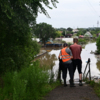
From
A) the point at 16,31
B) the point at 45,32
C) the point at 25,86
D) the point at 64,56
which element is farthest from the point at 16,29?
the point at 45,32

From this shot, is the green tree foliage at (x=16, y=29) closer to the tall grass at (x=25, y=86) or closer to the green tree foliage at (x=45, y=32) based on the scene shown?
the tall grass at (x=25, y=86)

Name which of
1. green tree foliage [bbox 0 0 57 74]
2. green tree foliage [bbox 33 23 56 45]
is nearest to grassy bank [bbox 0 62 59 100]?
green tree foliage [bbox 0 0 57 74]

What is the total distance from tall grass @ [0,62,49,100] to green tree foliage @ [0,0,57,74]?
2230 mm

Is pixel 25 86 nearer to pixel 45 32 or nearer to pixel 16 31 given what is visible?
pixel 16 31

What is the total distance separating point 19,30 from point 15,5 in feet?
2.99

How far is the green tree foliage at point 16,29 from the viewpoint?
6.56 m

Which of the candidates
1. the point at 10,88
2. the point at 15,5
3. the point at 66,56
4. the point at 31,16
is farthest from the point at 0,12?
the point at 10,88

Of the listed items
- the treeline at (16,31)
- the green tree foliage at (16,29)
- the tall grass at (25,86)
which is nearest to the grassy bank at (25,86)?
the tall grass at (25,86)

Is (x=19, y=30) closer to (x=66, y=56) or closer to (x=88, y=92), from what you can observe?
(x=66, y=56)

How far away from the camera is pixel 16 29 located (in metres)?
6.76

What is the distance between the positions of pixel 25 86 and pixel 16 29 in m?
3.33

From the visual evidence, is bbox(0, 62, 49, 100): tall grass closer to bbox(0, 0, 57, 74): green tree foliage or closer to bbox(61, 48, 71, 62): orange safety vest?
bbox(61, 48, 71, 62): orange safety vest

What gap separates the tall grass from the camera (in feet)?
12.4

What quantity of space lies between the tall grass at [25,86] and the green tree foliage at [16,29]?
2230 millimetres
